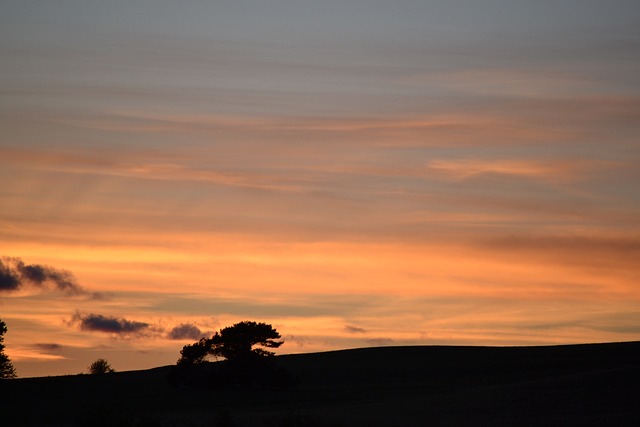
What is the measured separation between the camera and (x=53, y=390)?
225 feet

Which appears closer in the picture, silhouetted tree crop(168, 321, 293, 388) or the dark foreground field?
the dark foreground field

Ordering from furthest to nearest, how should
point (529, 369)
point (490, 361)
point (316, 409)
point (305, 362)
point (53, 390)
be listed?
1. point (305, 362)
2. point (490, 361)
3. point (529, 369)
4. point (53, 390)
5. point (316, 409)

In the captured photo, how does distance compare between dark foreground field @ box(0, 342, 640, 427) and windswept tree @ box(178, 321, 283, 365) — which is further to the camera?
windswept tree @ box(178, 321, 283, 365)

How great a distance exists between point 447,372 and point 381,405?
23.8m

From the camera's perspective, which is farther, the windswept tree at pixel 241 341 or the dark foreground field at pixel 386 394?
the windswept tree at pixel 241 341

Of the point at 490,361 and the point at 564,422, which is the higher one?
the point at 490,361

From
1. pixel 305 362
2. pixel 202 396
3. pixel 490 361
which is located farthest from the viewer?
pixel 305 362

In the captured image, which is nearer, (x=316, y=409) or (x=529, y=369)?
(x=316, y=409)

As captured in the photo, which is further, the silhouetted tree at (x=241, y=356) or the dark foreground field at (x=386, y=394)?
the silhouetted tree at (x=241, y=356)

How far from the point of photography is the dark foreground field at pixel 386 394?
45.3m

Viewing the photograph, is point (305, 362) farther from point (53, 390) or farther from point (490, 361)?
point (53, 390)

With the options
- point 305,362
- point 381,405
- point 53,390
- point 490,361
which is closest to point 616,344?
point 490,361

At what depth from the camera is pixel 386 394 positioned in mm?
62125

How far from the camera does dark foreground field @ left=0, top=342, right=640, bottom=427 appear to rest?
149ft
